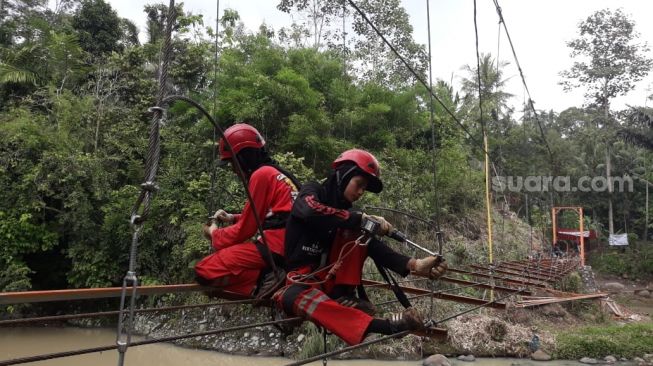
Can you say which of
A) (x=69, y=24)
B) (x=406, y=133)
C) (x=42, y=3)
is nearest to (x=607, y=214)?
(x=406, y=133)

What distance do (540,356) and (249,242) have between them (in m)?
6.35

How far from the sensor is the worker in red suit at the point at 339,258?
5.57 feet

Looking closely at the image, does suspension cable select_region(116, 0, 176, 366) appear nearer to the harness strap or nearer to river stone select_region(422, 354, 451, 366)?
the harness strap

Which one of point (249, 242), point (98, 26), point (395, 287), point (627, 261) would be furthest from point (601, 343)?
point (98, 26)

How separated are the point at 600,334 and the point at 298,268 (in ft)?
25.3

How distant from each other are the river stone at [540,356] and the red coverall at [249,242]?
6287mm

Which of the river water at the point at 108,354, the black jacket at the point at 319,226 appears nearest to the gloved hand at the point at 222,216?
the black jacket at the point at 319,226

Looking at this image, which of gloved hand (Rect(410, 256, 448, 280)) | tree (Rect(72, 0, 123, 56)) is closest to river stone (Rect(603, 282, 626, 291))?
tree (Rect(72, 0, 123, 56))

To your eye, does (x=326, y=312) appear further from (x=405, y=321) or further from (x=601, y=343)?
(x=601, y=343)

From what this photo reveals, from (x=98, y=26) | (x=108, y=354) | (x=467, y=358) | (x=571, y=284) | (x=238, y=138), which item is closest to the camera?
(x=238, y=138)

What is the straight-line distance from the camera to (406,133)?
10594 millimetres

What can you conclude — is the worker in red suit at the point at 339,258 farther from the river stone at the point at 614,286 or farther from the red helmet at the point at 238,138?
the river stone at the point at 614,286

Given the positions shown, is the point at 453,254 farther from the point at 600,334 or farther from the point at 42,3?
the point at 42,3

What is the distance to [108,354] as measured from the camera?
7148 mm
